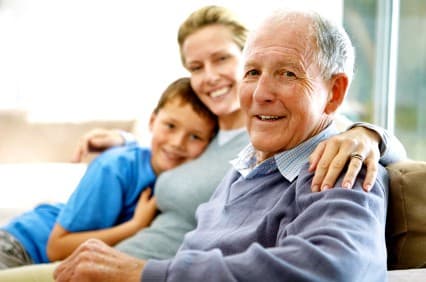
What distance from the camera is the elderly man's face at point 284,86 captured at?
1.29 meters

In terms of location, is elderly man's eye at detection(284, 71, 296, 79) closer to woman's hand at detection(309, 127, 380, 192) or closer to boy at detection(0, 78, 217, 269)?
woman's hand at detection(309, 127, 380, 192)

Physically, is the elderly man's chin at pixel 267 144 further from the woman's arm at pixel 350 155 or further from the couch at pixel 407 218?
the couch at pixel 407 218

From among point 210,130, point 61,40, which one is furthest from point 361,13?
point 210,130

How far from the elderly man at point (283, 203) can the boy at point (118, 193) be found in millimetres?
423

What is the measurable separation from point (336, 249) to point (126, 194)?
113 cm

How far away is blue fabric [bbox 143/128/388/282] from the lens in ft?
3.30

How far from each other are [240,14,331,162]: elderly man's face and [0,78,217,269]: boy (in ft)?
1.97

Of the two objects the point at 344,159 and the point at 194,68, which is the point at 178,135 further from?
the point at 344,159

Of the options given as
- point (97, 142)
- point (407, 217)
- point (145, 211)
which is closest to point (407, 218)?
point (407, 217)

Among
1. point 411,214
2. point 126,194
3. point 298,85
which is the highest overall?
point 298,85

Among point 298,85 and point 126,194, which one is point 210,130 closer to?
point 126,194

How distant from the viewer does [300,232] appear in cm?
111

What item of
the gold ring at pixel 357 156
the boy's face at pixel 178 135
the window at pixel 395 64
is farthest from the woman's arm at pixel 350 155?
the window at pixel 395 64

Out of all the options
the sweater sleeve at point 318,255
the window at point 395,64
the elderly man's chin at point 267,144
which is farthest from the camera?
the window at point 395,64
